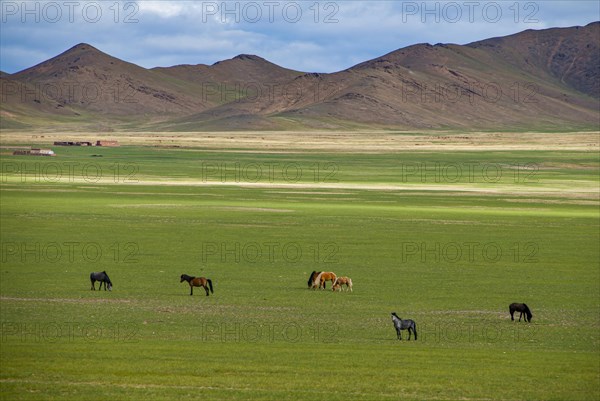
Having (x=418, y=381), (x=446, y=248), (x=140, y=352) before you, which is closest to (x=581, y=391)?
(x=418, y=381)

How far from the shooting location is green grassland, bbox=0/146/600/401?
56.6 feet

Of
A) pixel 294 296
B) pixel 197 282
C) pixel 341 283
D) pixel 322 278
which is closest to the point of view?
pixel 197 282

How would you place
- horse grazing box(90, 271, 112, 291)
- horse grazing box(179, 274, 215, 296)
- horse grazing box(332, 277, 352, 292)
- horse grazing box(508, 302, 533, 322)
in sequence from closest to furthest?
horse grazing box(508, 302, 533, 322) < horse grazing box(179, 274, 215, 296) < horse grazing box(90, 271, 112, 291) < horse grazing box(332, 277, 352, 292)

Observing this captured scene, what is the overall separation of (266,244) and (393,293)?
1310 centimetres

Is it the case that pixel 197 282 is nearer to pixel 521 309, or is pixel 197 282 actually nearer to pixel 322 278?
pixel 322 278

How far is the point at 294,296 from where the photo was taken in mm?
27625

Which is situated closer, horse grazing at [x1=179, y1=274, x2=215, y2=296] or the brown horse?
horse grazing at [x1=179, y1=274, x2=215, y2=296]

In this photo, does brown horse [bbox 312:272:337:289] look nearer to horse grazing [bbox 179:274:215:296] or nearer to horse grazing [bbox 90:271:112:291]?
horse grazing [bbox 179:274:215:296]

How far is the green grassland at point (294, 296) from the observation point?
17.2 m

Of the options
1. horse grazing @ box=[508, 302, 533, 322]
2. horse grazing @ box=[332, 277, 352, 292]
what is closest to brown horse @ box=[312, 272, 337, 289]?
horse grazing @ box=[332, 277, 352, 292]

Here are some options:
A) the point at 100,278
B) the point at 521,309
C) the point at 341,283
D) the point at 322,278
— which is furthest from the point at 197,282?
the point at 521,309

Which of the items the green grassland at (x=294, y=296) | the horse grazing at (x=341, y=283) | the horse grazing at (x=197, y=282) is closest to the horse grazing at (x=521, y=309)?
the green grassland at (x=294, y=296)

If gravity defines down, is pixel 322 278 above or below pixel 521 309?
above

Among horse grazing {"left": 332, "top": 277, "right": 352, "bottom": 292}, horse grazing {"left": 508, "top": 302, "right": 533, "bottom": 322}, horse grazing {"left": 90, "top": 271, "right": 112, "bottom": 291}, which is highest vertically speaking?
horse grazing {"left": 90, "top": 271, "right": 112, "bottom": 291}
